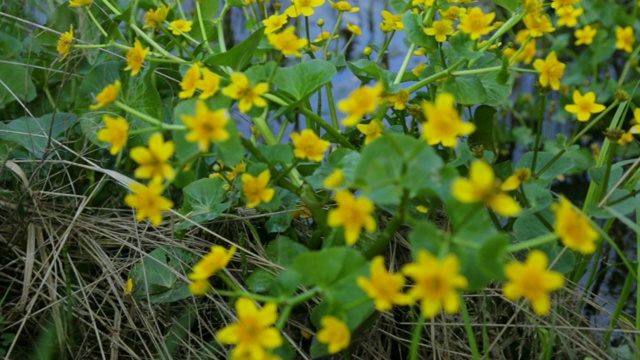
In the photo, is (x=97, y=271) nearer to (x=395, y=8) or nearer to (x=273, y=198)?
(x=273, y=198)

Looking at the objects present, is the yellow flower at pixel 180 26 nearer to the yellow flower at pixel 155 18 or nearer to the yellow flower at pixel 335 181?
the yellow flower at pixel 155 18

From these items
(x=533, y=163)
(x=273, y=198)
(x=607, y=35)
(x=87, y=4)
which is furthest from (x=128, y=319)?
(x=607, y=35)

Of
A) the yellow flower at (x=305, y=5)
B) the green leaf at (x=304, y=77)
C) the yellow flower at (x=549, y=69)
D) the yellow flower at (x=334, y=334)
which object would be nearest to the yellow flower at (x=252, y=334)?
the yellow flower at (x=334, y=334)

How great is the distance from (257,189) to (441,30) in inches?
17.2

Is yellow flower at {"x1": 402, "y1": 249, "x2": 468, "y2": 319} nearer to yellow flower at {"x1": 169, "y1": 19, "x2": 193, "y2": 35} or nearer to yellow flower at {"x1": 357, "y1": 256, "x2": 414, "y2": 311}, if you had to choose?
yellow flower at {"x1": 357, "y1": 256, "x2": 414, "y2": 311}

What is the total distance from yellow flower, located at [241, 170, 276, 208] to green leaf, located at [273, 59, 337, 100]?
16 centimetres

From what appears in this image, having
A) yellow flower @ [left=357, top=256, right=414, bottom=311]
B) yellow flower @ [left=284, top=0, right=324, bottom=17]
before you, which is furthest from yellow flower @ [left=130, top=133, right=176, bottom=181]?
yellow flower @ [left=284, top=0, right=324, bottom=17]

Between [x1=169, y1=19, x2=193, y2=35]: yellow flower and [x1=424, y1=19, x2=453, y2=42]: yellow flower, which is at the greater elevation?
[x1=169, y1=19, x2=193, y2=35]: yellow flower

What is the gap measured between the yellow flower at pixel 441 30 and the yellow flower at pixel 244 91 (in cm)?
37

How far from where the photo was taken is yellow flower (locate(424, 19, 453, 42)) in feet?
3.96

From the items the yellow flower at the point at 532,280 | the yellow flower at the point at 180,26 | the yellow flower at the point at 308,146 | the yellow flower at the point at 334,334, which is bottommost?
the yellow flower at the point at 334,334

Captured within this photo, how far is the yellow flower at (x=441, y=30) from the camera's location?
1.21 m

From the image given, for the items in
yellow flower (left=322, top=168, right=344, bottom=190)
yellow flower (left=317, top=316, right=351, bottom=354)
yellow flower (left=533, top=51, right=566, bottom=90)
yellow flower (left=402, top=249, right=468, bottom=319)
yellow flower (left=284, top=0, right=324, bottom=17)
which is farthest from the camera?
yellow flower (left=284, top=0, right=324, bottom=17)

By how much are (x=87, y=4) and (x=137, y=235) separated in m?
0.40
